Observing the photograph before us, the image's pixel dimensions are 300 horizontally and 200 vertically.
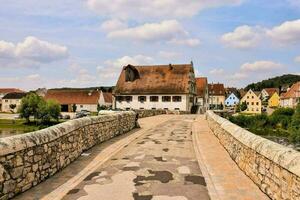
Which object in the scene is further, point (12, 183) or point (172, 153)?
point (172, 153)

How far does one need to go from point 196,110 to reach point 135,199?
57777 mm

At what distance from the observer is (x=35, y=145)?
9188 millimetres

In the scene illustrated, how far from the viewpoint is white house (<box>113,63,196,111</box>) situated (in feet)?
203

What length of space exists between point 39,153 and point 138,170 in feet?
9.44

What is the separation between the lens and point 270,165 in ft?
26.6

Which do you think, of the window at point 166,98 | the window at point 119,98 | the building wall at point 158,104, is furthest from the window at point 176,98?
the window at point 119,98

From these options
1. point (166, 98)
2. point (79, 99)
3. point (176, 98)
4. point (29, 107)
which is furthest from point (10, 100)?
point (176, 98)

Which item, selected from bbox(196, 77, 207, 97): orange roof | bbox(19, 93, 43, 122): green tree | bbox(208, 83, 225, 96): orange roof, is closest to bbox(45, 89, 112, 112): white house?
bbox(19, 93, 43, 122): green tree

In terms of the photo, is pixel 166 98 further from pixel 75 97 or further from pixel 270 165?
pixel 270 165

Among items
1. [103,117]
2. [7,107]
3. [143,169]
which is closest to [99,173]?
[143,169]

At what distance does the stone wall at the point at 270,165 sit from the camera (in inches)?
267

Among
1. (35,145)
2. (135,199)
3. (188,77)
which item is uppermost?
(188,77)

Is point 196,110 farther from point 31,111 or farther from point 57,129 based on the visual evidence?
point 57,129

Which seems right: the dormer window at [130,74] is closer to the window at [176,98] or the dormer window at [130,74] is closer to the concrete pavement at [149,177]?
the window at [176,98]
